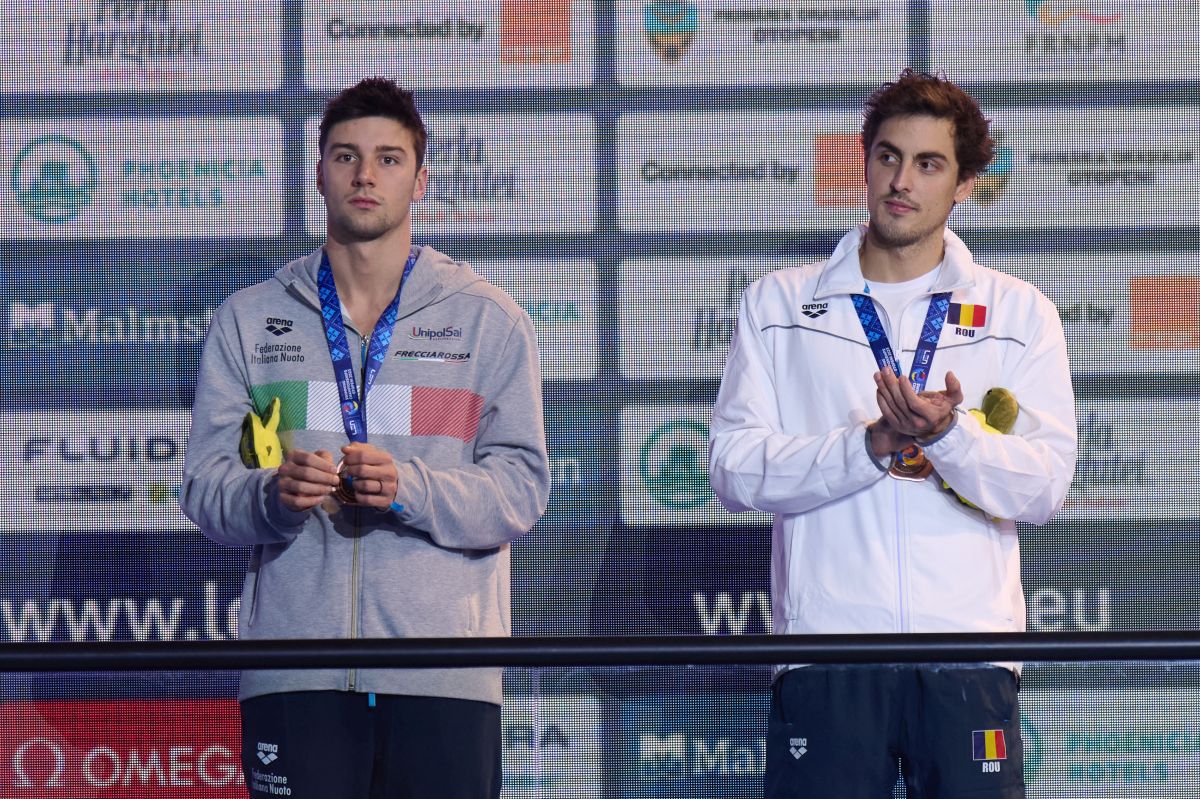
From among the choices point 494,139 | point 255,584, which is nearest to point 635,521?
point 494,139

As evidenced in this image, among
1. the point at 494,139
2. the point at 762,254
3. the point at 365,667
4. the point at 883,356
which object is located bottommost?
the point at 365,667

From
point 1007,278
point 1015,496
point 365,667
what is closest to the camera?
point 365,667

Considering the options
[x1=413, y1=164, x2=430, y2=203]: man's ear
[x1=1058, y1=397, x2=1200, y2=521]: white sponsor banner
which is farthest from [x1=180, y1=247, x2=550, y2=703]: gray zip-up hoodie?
[x1=1058, y1=397, x2=1200, y2=521]: white sponsor banner

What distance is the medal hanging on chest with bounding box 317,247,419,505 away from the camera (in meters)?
2.01

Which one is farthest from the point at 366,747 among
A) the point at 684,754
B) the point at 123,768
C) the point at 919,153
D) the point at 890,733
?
the point at 919,153

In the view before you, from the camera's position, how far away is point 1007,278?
2.10m

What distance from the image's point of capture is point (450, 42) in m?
2.82

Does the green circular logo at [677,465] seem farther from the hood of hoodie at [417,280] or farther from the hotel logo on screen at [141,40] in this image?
the hotel logo on screen at [141,40]

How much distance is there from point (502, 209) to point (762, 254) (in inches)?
20.9

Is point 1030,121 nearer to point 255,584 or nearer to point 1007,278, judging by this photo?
point 1007,278

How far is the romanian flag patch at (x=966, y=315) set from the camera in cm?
202

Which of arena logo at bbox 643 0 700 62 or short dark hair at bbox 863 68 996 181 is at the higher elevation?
arena logo at bbox 643 0 700 62

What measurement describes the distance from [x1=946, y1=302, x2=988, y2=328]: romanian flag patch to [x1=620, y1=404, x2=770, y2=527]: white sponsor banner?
862 millimetres

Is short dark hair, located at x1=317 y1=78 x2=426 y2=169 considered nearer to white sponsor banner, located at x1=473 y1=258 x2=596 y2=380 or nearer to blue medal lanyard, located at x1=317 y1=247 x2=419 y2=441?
blue medal lanyard, located at x1=317 y1=247 x2=419 y2=441
